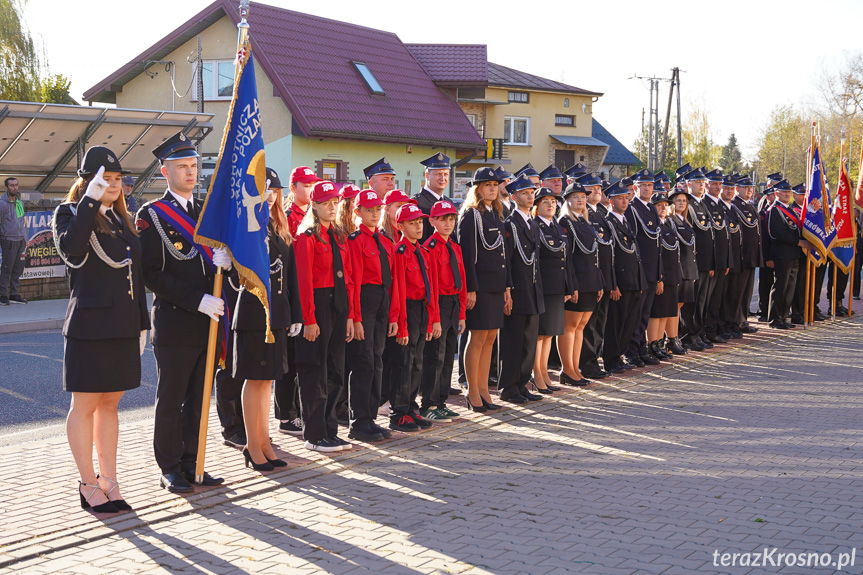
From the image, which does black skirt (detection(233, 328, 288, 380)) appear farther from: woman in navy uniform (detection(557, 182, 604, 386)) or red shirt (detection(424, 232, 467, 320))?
woman in navy uniform (detection(557, 182, 604, 386))

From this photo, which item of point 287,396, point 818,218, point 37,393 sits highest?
point 818,218

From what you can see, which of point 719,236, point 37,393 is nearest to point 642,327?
point 719,236

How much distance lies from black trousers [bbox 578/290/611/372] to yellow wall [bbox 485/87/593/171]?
38022 mm

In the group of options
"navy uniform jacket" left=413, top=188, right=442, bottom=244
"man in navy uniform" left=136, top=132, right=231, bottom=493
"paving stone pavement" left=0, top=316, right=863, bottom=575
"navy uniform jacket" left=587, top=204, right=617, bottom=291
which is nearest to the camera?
"paving stone pavement" left=0, top=316, right=863, bottom=575

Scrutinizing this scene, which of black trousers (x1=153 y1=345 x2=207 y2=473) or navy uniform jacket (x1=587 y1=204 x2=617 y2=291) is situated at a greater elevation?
navy uniform jacket (x1=587 y1=204 x2=617 y2=291)

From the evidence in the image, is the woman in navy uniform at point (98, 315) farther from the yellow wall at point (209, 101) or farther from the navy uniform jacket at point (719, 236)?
the yellow wall at point (209, 101)

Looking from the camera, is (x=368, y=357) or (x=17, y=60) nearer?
(x=368, y=357)

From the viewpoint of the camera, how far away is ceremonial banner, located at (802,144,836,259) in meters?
15.5

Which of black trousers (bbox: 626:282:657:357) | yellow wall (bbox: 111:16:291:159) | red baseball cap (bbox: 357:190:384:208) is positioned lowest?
black trousers (bbox: 626:282:657:357)

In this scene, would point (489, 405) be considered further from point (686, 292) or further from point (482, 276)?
point (686, 292)

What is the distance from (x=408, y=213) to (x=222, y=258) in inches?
93.4

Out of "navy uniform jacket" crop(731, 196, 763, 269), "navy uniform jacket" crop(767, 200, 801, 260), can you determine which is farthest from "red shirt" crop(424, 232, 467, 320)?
"navy uniform jacket" crop(767, 200, 801, 260)

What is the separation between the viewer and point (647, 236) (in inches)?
473

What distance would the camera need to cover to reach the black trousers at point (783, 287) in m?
15.6
